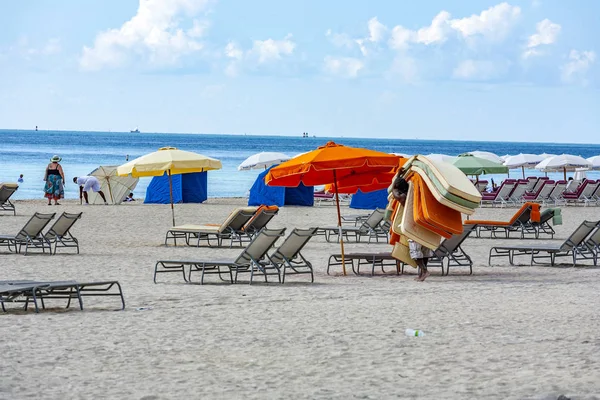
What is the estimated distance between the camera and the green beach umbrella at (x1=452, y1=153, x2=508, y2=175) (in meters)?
21.0

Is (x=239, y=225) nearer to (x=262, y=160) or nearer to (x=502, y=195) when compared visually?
(x=502, y=195)

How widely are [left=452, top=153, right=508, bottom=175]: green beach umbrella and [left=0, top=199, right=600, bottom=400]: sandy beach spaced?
30.9 ft

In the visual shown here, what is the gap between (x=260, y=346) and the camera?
6.60 metres

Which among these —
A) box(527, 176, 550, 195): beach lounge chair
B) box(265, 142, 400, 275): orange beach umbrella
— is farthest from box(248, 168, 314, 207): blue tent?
box(265, 142, 400, 275): orange beach umbrella

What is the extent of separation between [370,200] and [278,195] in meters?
2.23

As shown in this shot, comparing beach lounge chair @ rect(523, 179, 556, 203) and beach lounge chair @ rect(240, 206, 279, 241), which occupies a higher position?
beach lounge chair @ rect(240, 206, 279, 241)

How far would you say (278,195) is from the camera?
80.3 feet

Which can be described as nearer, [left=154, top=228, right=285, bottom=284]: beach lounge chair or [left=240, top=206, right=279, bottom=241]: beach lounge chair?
[left=154, top=228, right=285, bottom=284]: beach lounge chair

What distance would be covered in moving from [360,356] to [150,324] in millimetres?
1865

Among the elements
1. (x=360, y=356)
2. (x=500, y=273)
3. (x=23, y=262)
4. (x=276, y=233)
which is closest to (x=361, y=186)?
(x=500, y=273)

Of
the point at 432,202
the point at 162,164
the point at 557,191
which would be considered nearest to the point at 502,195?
the point at 557,191

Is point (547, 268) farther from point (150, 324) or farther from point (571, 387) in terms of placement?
point (571, 387)

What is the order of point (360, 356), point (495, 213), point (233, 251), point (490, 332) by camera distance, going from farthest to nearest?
1. point (495, 213)
2. point (233, 251)
3. point (490, 332)
4. point (360, 356)

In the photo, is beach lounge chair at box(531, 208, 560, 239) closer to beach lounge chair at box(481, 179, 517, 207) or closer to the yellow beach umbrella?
the yellow beach umbrella
